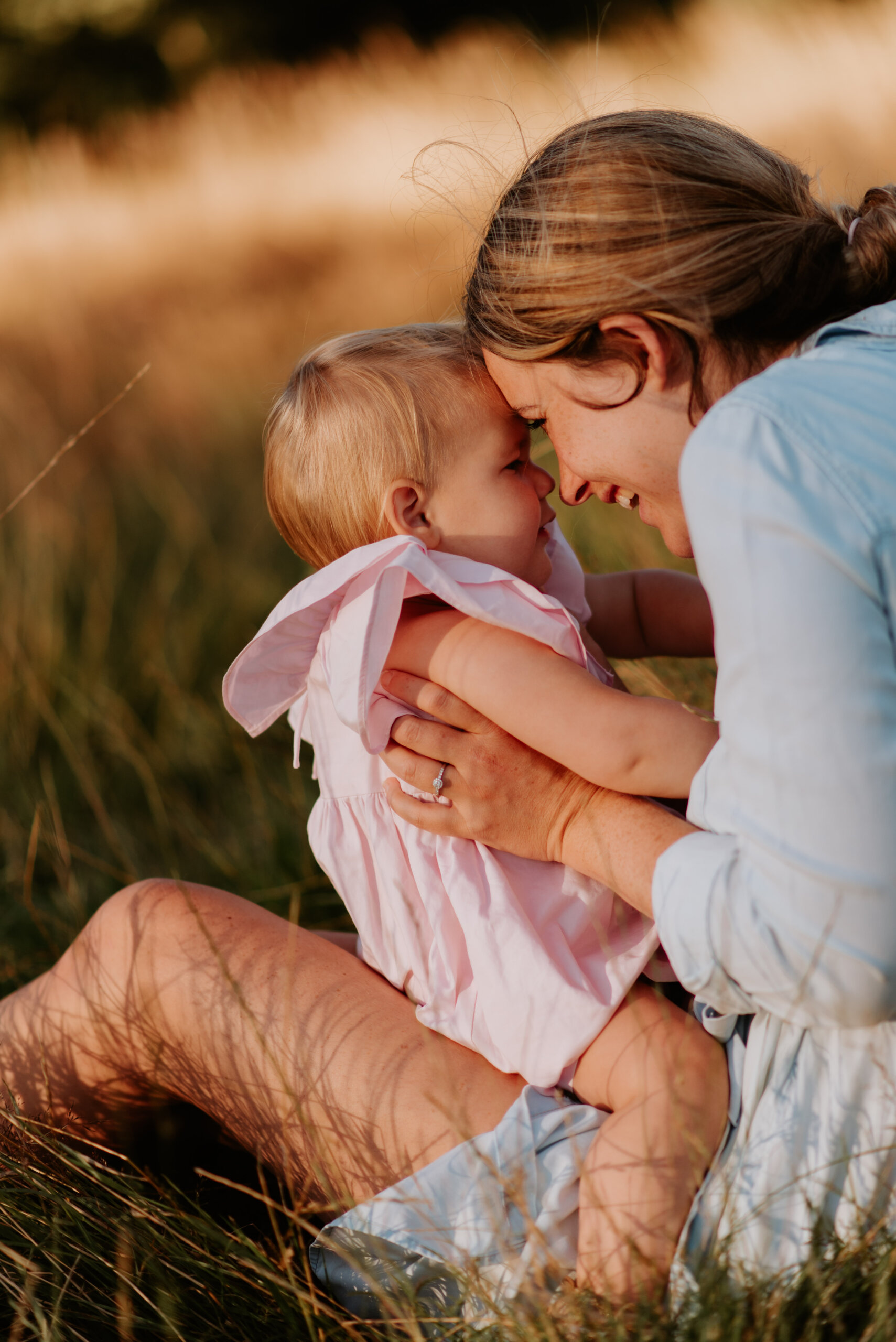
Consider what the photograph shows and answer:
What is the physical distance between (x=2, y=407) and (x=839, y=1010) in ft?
17.1

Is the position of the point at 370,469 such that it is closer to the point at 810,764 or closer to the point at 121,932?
the point at 121,932

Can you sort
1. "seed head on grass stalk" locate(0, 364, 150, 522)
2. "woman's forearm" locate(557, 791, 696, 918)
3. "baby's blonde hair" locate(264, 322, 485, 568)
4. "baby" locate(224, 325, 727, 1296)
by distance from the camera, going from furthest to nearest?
"seed head on grass stalk" locate(0, 364, 150, 522), "baby's blonde hair" locate(264, 322, 485, 568), "woman's forearm" locate(557, 791, 696, 918), "baby" locate(224, 325, 727, 1296)

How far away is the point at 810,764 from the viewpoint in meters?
1.14

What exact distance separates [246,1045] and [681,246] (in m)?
1.34

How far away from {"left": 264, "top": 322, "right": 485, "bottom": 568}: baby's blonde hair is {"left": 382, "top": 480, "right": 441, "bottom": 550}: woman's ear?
2cm

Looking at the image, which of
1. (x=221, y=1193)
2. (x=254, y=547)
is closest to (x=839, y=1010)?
(x=221, y=1193)

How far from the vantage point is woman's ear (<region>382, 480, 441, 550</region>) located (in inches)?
75.2

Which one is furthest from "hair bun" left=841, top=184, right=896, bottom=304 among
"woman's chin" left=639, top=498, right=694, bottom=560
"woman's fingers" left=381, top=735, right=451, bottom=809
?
"woman's fingers" left=381, top=735, right=451, bottom=809

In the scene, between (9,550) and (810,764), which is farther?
(9,550)

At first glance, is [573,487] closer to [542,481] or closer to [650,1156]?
[542,481]

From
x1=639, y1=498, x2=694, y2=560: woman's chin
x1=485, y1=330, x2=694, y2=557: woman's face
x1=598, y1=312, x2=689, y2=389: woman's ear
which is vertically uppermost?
x1=598, y1=312, x2=689, y2=389: woman's ear

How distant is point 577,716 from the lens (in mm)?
1646

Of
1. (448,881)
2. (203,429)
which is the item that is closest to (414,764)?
(448,881)

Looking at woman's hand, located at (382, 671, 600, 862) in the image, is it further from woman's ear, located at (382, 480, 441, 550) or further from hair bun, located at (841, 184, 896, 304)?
hair bun, located at (841, 184, 896, 304)
